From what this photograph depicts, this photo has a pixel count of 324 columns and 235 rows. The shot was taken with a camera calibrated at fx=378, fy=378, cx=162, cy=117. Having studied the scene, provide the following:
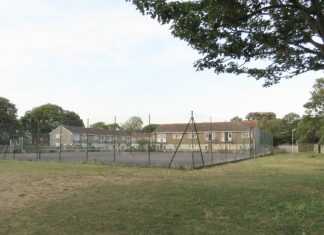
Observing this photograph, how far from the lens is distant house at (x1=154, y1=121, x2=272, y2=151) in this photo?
40.2m

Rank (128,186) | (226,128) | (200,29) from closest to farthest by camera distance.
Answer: (200,29), (128,186), (226,128)

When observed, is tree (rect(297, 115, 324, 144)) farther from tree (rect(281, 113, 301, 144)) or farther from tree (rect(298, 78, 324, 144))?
tree (rect(281, 113, 301, 144))

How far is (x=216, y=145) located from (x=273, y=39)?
4524 centimetres

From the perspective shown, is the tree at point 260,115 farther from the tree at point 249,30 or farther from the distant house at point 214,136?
the tree at point 249,30

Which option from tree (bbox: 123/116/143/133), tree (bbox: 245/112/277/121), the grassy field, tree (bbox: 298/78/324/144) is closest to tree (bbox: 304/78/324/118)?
Answer: tree (bbox: 298/78/324/144)

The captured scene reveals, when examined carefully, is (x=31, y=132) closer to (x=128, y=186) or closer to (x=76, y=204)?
(x=128, y=186)

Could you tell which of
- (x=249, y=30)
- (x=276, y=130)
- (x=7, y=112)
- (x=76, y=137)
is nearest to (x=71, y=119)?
(x=7, y=112)

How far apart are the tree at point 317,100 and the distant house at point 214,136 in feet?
20.7

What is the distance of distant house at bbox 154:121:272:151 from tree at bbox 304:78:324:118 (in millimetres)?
6313

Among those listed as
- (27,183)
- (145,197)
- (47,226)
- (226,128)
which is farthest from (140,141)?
(47,226)

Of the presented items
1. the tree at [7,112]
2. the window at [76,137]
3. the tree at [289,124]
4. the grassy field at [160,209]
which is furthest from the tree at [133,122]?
the tree at [7,112]

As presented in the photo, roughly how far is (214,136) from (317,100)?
70.8 ft

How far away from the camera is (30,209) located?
7582 mm

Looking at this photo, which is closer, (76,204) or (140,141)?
(76,204)
